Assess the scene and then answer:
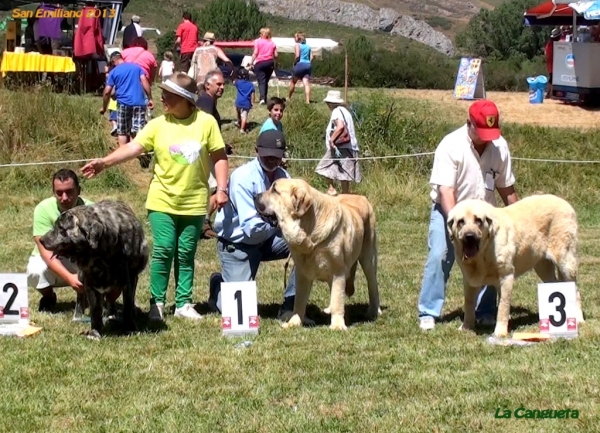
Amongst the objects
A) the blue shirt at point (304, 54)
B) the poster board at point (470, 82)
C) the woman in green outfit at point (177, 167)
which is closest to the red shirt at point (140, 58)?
the blue shirt at point (304, 54)

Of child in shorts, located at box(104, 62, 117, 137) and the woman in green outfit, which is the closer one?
the woman in green outfit

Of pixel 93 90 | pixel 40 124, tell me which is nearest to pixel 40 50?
pixel 93 90

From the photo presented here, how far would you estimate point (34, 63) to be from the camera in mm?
19922

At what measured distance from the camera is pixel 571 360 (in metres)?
5.81

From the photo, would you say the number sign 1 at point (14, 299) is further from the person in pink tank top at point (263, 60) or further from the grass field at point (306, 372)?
the person in pink tank top at point (263, 60)

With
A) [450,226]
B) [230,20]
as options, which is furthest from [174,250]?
[230,20]

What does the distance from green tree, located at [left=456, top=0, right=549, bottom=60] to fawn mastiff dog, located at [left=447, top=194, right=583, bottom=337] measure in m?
44.1

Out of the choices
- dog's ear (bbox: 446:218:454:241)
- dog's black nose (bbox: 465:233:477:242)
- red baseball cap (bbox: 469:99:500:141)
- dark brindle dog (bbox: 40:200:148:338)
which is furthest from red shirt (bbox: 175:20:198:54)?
dog's black nose (bbox: 465:233:477:242)

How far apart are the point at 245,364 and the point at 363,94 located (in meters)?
15.5

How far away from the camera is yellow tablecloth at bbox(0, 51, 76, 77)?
19.9 meters

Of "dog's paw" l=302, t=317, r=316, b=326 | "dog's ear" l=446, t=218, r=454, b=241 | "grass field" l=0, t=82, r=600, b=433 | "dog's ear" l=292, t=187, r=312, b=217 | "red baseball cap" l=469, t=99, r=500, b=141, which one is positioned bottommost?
"grass field" l=0, t=82, r=600, b=433

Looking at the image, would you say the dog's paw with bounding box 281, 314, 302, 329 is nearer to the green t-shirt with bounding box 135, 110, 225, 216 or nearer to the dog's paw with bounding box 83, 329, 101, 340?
the green t-shirt with bounding box 135, 110, 225, 216

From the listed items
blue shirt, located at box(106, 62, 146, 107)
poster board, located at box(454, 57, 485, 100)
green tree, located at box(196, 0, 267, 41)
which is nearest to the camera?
blue shirt, located at box(106, 62, 146, 107)

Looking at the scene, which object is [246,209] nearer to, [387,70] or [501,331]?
[501,331]
